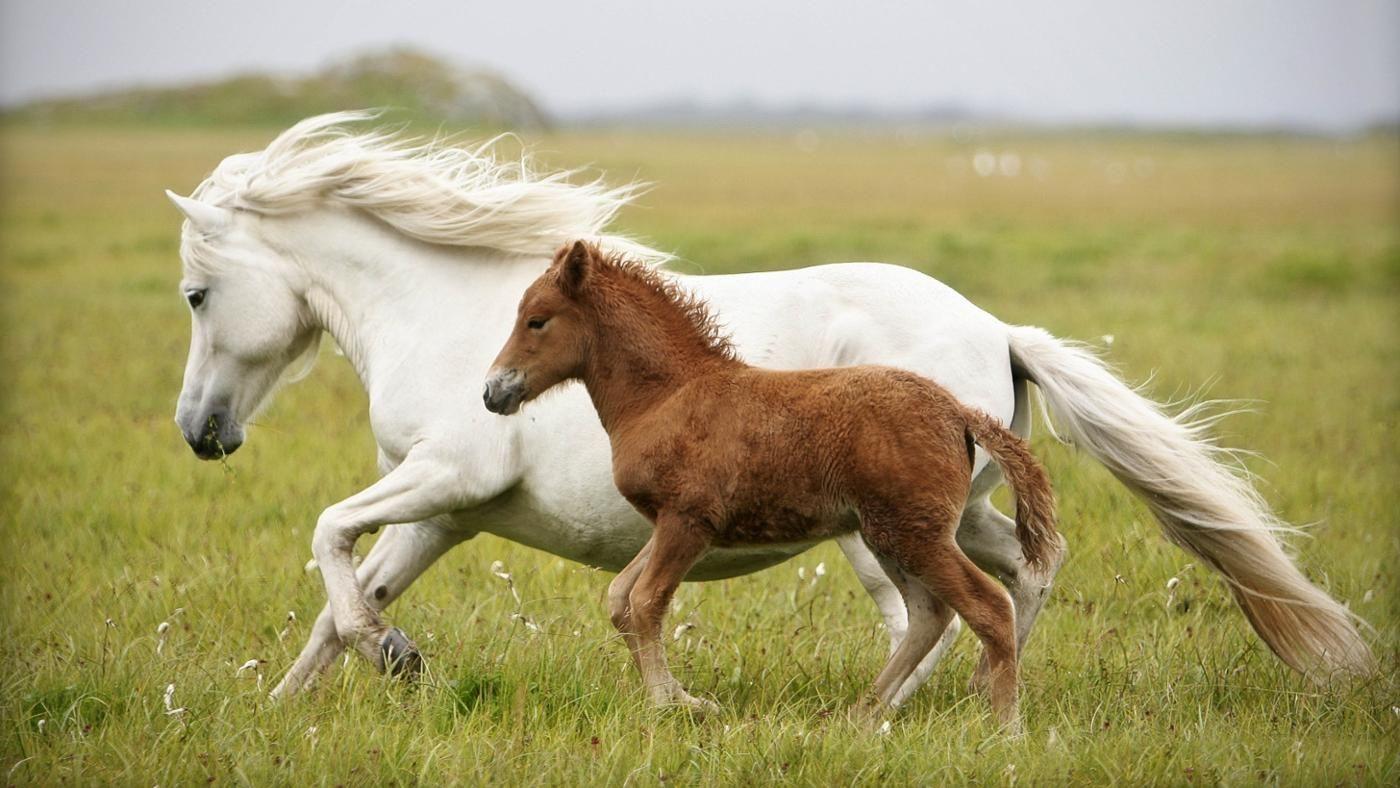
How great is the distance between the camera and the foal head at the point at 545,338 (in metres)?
4.26

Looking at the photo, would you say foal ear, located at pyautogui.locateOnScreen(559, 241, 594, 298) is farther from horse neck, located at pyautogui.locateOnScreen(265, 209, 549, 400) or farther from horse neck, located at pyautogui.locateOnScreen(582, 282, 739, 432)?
horse neck, located at pyautogui.locateOnScreen(265, 209, 549, 400)

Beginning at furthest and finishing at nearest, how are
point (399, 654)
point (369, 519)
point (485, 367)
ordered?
point (485, 367) → point (369, 519) → point (399, 654)

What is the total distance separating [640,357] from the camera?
430cm

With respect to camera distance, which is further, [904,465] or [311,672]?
[311,672]

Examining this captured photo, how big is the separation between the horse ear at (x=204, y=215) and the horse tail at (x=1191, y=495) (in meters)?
3.04

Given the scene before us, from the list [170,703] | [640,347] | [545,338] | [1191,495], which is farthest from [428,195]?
[1191,495]

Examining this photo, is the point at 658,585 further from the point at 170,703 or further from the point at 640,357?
the point at 170,703

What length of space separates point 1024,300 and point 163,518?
1198cm

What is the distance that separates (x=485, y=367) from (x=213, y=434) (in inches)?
47.6

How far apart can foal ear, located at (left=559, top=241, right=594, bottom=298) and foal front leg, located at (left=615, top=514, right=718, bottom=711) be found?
2.49 feet

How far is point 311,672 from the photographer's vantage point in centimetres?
505

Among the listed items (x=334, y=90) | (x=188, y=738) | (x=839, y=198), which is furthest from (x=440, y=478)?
(x=334, y=90)

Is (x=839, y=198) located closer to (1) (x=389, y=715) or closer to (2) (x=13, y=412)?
(2) (x=13, y=412)

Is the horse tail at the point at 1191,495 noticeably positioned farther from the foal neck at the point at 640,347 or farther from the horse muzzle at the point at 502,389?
the horse muzzle at the point at 502,389
